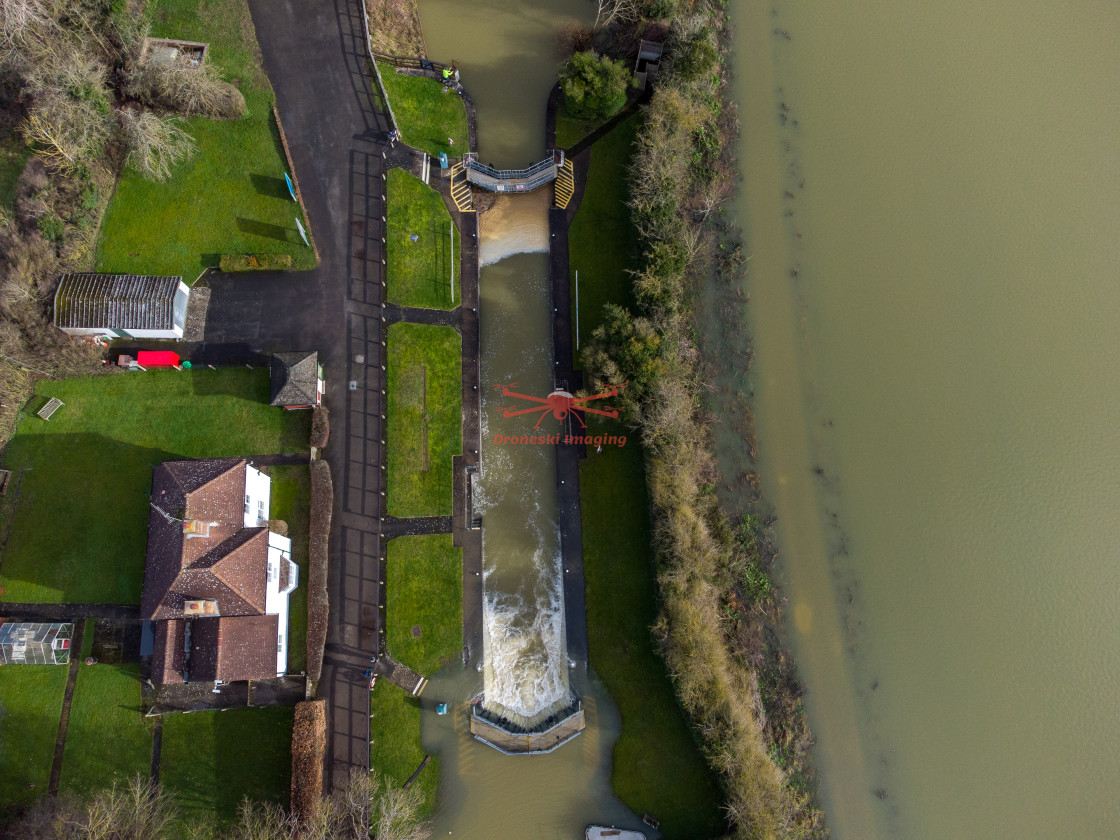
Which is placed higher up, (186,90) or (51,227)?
A: (186,90)

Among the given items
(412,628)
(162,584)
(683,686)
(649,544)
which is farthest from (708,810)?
(162,584)

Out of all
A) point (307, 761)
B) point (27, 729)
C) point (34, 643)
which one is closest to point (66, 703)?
point (27, 729)

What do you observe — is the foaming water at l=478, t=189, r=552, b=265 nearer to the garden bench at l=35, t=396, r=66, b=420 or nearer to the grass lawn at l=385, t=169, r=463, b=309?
the grass lawn at l=385, t=169, r=463, b=309

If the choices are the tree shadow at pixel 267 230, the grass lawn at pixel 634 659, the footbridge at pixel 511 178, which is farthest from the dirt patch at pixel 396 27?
the grass lawn at pixel 634 659

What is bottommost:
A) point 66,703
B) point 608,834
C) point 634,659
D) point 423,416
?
point 608,834

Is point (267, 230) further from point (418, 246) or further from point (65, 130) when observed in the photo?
point (65, 130)

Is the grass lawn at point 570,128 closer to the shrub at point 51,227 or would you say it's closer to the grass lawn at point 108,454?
the grass lawn at point 108,454
